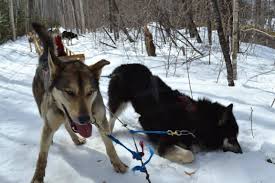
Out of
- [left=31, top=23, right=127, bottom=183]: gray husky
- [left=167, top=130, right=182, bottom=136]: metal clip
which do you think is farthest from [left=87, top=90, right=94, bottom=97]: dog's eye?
[left=167, top=130, right=182, bottom=136]: metal clip

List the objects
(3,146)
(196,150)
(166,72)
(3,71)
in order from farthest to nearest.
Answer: (3,71), (166,72), (3,146), (196,150)

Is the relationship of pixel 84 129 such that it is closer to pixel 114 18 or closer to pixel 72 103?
pixel 72 103

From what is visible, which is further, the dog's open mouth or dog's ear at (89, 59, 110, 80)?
dog's ear at (89, 59, 110, 80)

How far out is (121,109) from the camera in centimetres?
429

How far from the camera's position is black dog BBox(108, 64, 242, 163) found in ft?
11.1

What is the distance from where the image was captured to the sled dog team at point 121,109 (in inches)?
104

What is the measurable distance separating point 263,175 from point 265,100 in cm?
257

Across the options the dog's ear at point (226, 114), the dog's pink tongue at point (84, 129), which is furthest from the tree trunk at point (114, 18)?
the dog's pink tongue at point (84, 129)

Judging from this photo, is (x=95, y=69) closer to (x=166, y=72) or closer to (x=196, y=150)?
(x=196, y=150)

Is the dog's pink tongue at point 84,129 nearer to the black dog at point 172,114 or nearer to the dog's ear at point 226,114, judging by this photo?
the black dog at point 172,114

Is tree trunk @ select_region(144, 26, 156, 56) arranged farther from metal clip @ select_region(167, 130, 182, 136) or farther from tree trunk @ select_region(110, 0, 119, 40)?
metal clip @ select_region(167, 130, 182, 136)

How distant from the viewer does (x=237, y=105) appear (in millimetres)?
4758

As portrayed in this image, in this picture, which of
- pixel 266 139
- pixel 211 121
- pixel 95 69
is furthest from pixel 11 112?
pixel 266 139

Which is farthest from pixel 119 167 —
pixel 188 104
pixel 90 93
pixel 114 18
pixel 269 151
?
pixel 114 18
